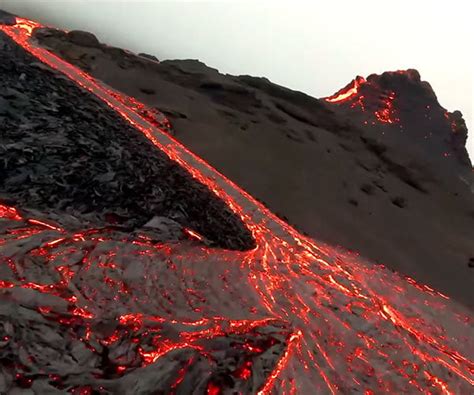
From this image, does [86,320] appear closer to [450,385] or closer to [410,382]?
[410,382]

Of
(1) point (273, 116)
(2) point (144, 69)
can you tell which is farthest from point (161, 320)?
(2) point (144, 69)

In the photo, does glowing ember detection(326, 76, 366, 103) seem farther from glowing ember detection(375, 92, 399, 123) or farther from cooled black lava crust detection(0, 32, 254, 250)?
cooled black lava crust detection(0, 32, 254, 250)

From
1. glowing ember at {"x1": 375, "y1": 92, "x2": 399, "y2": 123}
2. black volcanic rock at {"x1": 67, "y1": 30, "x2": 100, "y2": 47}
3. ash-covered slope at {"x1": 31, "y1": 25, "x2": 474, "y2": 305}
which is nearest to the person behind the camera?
ash-covered slope at {"x1": 31, "y1": 25, "x2": 474, "y2": 305}

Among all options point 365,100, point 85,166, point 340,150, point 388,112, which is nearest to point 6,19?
point 85,166

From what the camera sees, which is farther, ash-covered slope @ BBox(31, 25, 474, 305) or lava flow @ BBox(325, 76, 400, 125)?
lava flow @ BBox(325, 76, 400, 125)

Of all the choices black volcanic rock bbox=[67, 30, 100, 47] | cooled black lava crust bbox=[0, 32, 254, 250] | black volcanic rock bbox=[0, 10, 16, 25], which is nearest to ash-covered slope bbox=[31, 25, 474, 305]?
black volcanic rock bbox=[67, 30, 100, 47]

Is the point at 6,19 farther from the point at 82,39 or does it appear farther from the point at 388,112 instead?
the point at 388,112

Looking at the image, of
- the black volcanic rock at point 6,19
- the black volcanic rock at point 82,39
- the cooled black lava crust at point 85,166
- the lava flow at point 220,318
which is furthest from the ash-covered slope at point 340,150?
the cooled black lava crust at point 85,166
